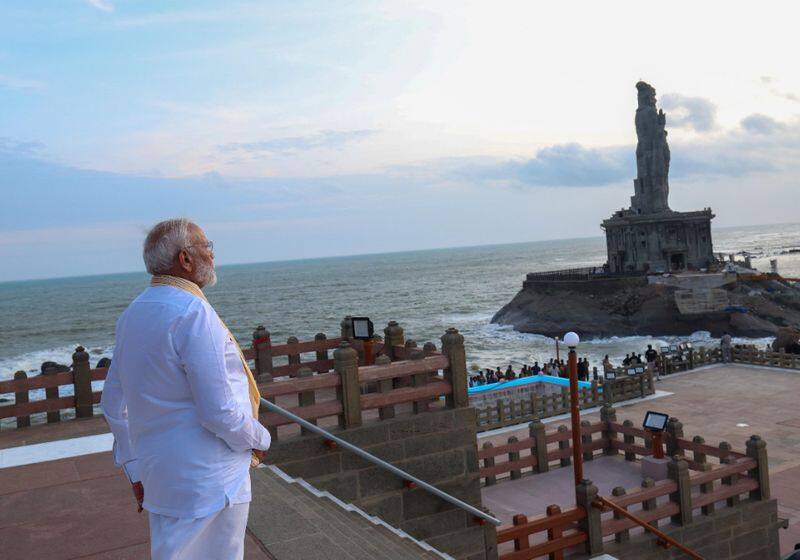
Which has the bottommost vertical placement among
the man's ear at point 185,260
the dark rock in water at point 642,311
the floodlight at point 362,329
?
the dark rock in water at point 642,311

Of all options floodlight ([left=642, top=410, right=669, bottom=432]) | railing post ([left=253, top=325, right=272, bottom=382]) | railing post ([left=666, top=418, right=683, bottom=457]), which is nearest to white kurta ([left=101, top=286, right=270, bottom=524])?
railing post ([left=253, top=325, right=272, bottom=382])

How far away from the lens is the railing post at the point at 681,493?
11.1 meters

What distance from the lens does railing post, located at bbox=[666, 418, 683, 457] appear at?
13.3 m

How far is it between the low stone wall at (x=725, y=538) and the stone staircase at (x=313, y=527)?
4.58 m

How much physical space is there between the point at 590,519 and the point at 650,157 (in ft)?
244

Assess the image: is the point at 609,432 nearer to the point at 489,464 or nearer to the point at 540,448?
the point at 540,448

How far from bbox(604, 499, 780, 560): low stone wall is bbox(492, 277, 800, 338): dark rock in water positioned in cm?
4942

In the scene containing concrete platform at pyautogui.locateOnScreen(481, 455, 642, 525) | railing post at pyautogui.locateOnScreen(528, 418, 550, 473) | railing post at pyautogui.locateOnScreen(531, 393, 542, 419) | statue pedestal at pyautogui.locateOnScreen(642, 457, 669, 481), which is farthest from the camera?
railing post at pyautogui.locateOnScreen(531, 393, 542, 419)

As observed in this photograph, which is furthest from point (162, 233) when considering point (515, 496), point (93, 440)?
point (515, 496)

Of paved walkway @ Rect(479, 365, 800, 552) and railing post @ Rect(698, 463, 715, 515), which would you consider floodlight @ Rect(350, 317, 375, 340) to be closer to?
paved walkway @ Rect(479, 365, 800, 552)

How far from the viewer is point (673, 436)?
1328 cm

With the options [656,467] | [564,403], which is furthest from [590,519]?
[564,403]

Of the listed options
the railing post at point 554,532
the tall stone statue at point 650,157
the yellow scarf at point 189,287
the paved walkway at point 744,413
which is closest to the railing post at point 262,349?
the railing post at point 554,532

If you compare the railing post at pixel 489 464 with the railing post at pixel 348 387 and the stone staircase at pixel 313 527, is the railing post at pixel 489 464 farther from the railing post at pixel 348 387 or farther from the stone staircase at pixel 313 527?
the railing post at pixel 348 387
